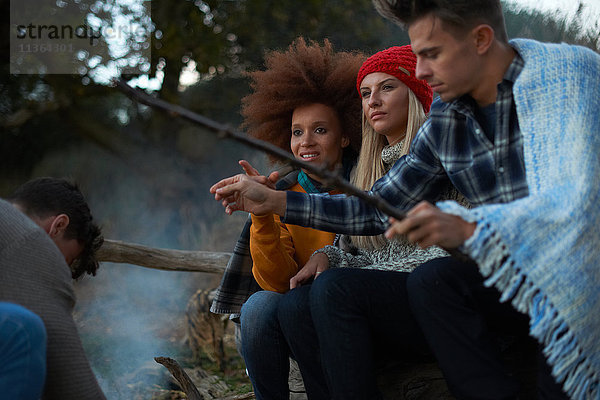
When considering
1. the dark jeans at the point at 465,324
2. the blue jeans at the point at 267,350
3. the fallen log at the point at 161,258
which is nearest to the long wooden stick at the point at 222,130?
the dark jeans at the point at 465,324

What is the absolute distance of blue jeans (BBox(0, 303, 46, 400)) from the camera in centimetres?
165

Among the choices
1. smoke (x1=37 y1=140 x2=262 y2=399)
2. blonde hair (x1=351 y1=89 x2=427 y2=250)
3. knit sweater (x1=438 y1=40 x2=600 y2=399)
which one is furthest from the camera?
smoke (x1=37 y1=140 x2=262 y2=399)

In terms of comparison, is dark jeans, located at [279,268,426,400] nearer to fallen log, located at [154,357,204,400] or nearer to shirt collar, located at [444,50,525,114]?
shirt collar, located at [444,50,525,114]

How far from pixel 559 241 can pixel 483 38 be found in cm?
67

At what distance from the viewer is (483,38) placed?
182 centimetres

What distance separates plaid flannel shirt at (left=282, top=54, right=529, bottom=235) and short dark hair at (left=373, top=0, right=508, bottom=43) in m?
0.15

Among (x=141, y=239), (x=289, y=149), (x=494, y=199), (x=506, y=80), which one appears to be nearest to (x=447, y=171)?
(x=494, y=199)

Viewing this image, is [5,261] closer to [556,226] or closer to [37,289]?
[37,289]

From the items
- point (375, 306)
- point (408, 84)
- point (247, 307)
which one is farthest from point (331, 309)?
point (408, 84)

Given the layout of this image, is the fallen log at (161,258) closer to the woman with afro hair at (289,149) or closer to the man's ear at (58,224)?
the woman with afro hair at (289,149)

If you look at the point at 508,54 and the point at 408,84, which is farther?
the point at 408,84

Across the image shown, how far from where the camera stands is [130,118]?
321 inches

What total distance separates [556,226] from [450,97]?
21.5 inches

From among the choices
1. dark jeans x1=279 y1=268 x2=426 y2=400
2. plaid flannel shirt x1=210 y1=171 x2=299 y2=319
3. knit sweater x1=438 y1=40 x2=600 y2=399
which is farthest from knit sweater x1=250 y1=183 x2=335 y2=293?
knit sweater x1=438 y1=40 x2=600 y2=399
